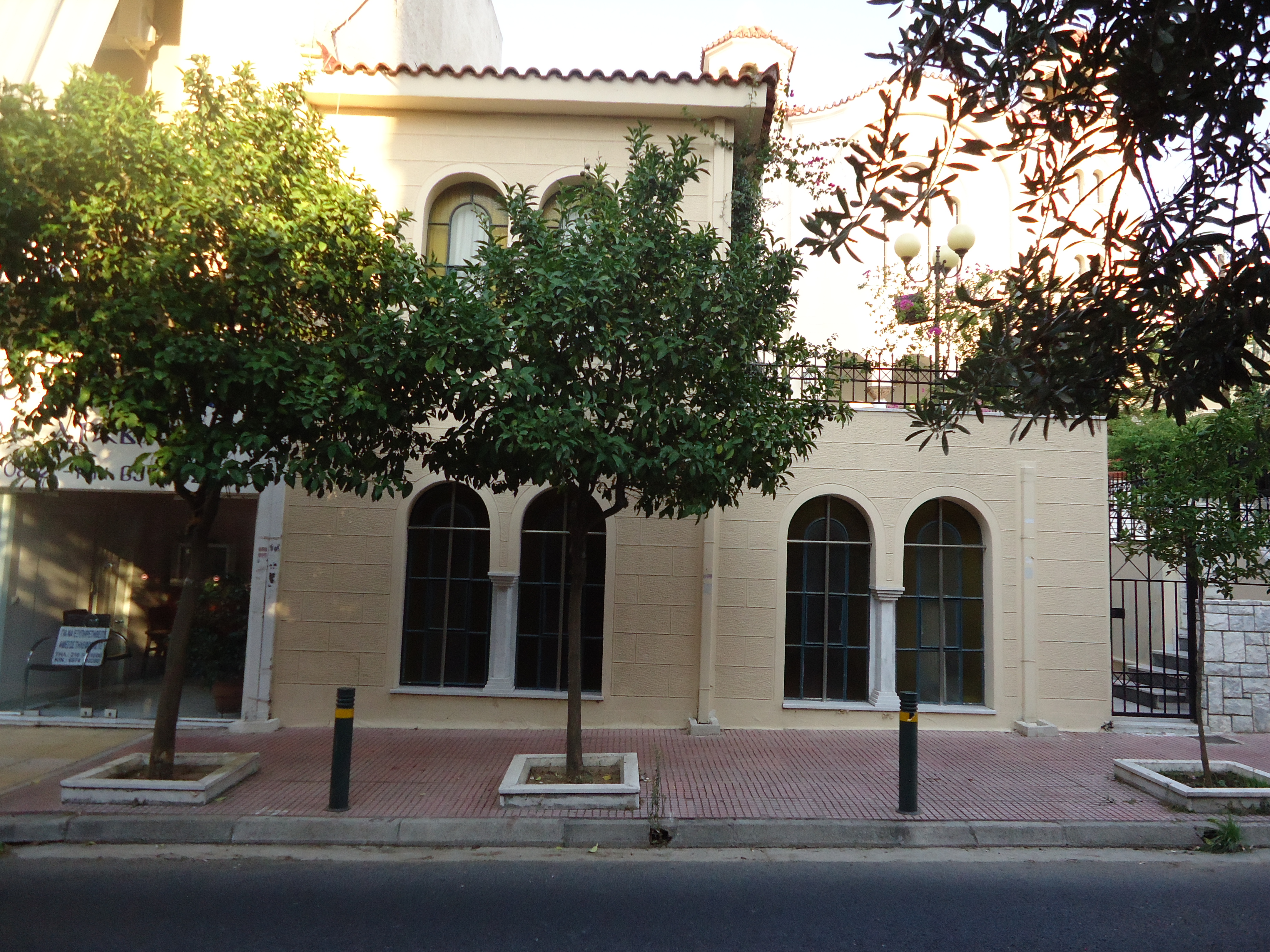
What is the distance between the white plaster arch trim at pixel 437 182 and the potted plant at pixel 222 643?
15.4 feet

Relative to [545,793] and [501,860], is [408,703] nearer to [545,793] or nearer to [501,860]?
[545,793]

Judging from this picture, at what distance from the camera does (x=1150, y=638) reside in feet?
35.6

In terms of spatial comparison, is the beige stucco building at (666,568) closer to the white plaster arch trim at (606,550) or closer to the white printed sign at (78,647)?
the white plaster arch trim at (606,550)

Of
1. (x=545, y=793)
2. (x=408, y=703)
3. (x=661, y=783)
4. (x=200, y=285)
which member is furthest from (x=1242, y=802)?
(x=200, y=285)

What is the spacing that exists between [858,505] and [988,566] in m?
1.76

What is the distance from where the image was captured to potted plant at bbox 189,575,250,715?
33.7 ft

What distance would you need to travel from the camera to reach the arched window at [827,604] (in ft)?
35.3

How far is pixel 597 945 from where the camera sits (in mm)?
4844

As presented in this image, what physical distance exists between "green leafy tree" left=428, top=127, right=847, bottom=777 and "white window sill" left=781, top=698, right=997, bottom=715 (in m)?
3.61

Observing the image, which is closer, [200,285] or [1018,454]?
[200,285]

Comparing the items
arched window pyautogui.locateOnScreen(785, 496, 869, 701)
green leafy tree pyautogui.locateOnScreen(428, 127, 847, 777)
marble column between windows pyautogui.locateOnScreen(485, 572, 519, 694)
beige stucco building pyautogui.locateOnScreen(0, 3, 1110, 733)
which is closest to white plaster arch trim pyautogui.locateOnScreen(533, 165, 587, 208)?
beige stucco building pyautogui.locateOnScreen(0, 3, 1110, 733)

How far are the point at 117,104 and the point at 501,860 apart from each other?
20.8 feet

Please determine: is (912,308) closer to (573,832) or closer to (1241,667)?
(1241,667)

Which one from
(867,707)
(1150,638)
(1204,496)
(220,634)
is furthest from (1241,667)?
(220,634)
